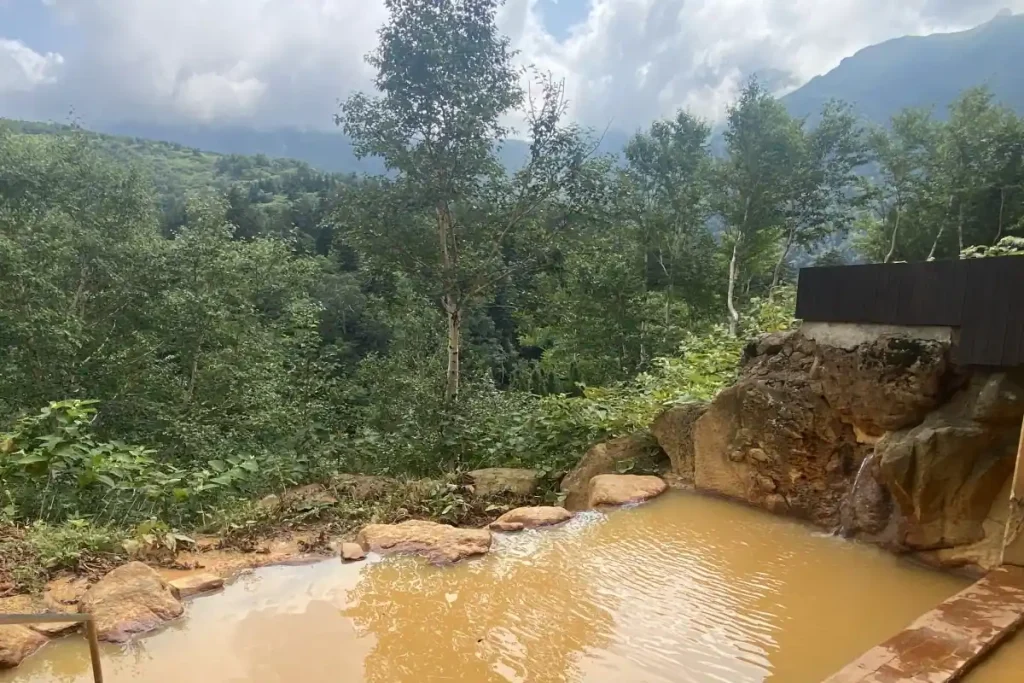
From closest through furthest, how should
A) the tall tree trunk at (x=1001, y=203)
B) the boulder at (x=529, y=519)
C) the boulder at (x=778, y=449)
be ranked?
the boulder at (x=529, y=519) → the boulder at (x=778, y=449) → the tall tree trunk at (x=1001, y=203)

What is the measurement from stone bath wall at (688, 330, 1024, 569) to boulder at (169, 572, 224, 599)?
4.14 meters

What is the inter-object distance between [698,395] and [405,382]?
5.01 metres

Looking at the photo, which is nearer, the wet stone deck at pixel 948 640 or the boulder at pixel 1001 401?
the wet stone deck at pixel 948 640

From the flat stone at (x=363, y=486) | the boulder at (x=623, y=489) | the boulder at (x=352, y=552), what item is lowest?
the flat stone at (x=363, y=486)

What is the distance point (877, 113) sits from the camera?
5878 centimetres

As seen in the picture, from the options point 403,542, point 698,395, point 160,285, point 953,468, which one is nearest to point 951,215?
point 698,395

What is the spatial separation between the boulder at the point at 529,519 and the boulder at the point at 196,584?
79.1 inches

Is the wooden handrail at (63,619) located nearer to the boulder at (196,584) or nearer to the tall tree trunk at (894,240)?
the boulder at (196,584)

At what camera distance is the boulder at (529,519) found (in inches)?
193

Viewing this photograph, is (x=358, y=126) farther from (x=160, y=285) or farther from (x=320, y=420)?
Answer: (x=320, y=420)

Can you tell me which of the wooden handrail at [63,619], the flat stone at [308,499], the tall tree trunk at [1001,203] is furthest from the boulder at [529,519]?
the tall tree trunk at [1001,203]

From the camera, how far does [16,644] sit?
291 cm

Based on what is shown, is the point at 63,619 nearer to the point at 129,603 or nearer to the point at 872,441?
the point at 129,603

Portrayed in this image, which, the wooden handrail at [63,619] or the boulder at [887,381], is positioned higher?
the boulder at [887,381]
